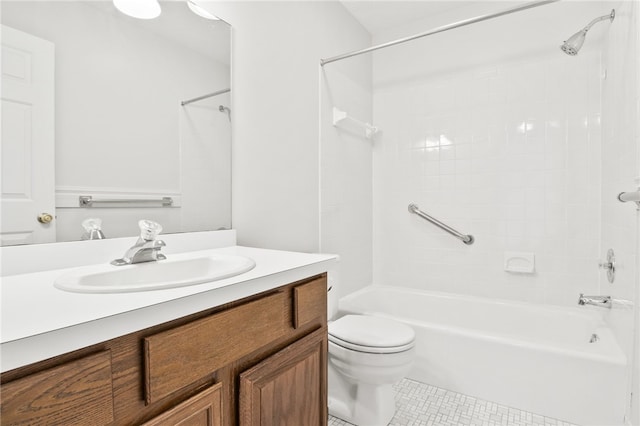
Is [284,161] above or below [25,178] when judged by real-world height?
above

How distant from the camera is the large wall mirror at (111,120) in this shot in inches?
34.9

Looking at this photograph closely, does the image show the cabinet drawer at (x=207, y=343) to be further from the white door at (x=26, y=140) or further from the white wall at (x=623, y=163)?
the white wall at (x=623, y=163)

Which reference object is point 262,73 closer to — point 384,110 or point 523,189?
point 384,110

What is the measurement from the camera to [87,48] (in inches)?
40.4

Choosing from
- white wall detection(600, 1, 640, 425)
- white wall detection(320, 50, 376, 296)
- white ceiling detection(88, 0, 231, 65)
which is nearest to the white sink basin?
white ceiling detection(88, 0, 231, 65)

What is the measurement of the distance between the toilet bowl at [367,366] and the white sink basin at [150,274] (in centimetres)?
74

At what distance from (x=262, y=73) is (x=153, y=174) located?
2.54 ft

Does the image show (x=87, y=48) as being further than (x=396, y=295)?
No

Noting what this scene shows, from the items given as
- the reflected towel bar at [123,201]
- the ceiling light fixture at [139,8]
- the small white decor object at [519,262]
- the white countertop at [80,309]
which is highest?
the ceiling light fixture at [139,8]

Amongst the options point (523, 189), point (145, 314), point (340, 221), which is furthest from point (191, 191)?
point (523, 189)

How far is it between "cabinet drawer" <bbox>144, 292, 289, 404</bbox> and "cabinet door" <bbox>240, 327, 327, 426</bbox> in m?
0.07

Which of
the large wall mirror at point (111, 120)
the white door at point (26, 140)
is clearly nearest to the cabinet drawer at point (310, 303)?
the large wall mirror at point (111, 120)

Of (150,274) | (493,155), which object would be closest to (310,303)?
(150,274)

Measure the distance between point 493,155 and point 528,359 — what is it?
128 centimetres
